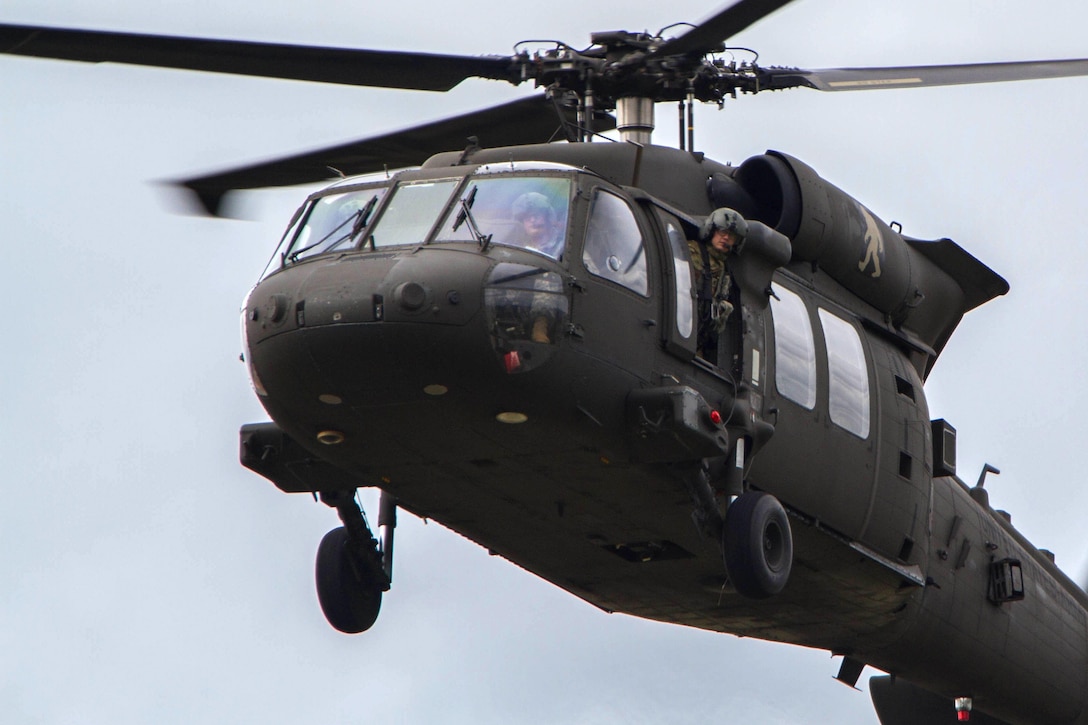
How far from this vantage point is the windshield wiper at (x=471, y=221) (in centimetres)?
1235

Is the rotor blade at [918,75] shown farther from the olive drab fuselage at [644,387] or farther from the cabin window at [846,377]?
the cabin window at [846,377]

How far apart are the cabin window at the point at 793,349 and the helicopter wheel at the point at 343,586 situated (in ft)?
10.8

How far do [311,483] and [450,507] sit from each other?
1.05 meters

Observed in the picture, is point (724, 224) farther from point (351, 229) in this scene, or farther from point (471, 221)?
point (351, 229)

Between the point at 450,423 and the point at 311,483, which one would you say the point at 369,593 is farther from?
the point at 450,423

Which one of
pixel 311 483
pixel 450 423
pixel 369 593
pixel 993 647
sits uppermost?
pixel 450 423

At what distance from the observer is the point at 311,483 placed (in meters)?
14.1

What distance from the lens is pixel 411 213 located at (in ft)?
42.2

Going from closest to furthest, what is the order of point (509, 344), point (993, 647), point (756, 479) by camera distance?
point (509, 344)
point (756, 479)
point (993, 647)

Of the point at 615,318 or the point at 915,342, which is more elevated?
the point at 615,318

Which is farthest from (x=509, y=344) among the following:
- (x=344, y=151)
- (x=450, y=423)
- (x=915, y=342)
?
(x=915, y=342)

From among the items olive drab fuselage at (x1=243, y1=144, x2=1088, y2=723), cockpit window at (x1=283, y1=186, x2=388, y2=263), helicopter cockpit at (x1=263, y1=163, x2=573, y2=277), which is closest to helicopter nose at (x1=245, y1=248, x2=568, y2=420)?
olive drab fuselage at (x1=243, y1=144, x2=1088, y2=723)

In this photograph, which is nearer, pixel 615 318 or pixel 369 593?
pixel 615 318

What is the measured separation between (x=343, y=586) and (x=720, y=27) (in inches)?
189
